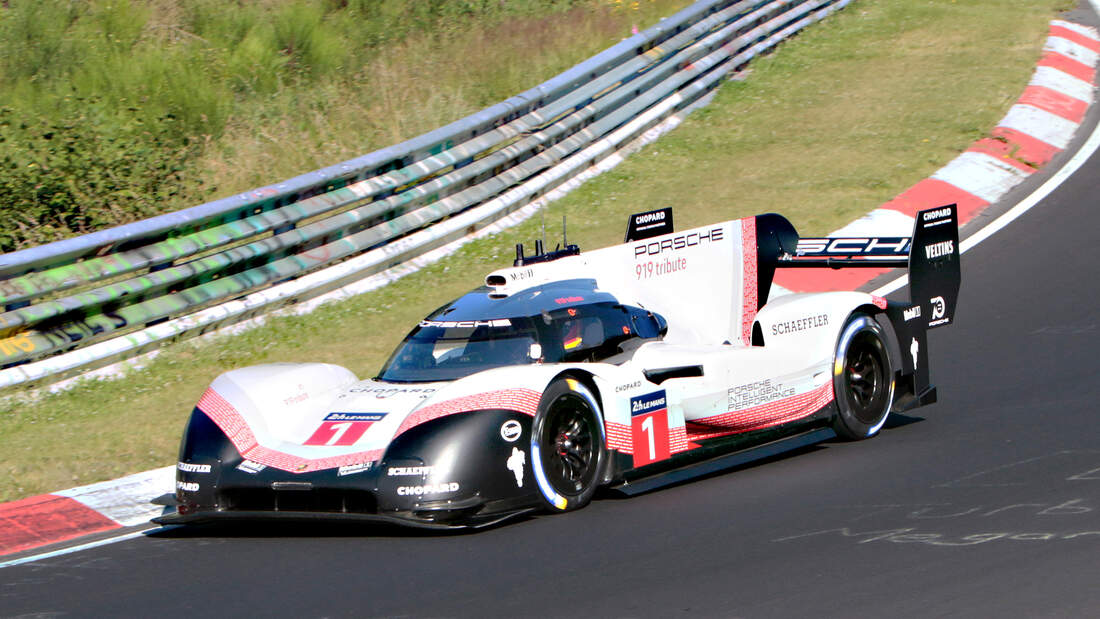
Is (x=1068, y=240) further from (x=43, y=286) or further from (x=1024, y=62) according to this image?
(x=43, y=286)

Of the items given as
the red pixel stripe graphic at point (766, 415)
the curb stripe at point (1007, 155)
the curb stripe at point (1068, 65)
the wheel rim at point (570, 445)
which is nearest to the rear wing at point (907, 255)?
the red pixel stripe graphic at point (766, 415)

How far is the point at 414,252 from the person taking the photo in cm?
1230

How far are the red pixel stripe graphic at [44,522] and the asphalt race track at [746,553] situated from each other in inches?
19.5

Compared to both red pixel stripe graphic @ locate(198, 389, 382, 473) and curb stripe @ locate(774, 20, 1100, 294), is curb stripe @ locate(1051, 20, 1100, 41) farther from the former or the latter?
red pixel stripe graphic @ locate(198, 389, 382, 473)

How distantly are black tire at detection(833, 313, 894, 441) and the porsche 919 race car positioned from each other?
0.01m

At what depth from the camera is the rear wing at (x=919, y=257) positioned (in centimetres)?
851

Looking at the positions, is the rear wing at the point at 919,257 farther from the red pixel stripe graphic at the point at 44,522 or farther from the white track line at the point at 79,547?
the red pixel stripe graphic at the point at 44,522

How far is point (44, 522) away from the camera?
7156mm

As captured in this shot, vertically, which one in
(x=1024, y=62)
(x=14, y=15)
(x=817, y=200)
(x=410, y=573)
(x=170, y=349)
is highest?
(x=14, y=15)

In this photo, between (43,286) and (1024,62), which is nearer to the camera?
(43,286)

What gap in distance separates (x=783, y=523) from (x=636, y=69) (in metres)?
9.87

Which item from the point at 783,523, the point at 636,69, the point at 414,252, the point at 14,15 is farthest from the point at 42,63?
the point at 783,523

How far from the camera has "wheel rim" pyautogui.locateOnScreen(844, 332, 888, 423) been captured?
8141 mm

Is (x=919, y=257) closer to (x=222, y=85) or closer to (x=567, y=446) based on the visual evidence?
(x=567, y=446)
